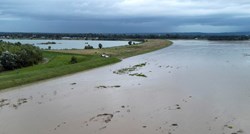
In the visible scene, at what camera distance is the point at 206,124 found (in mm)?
13828

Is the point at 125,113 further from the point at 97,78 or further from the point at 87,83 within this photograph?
the point at 97,78

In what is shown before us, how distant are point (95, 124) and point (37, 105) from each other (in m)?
5.59

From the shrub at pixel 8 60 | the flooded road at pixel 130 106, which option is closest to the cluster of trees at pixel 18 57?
the shrub at pixel 8 60

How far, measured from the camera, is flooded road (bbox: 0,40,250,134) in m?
13.7

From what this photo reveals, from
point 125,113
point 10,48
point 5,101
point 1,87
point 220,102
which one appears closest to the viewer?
point 125,113

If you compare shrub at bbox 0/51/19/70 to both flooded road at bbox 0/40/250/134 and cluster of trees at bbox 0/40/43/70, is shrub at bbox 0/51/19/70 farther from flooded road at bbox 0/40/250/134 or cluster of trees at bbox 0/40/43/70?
flooded road at bbox 0/40/250/134

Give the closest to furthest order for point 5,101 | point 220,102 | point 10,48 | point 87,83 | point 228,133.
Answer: point 228,133 → point 220,102 → point 5,101 → point 87,83 → point 10,48

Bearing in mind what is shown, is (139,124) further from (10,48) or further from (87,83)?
(10,48)

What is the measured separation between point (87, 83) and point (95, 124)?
40.7 feet

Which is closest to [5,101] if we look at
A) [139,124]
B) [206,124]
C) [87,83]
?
[87,83]

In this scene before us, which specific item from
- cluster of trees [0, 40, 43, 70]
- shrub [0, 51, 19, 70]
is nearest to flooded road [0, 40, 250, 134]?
shrub [0, 51, 19, 70]

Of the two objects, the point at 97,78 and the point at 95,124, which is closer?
the point at 95,124

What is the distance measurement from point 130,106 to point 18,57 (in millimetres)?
22636

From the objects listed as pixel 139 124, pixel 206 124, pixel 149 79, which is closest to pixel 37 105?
pixel 139 124
